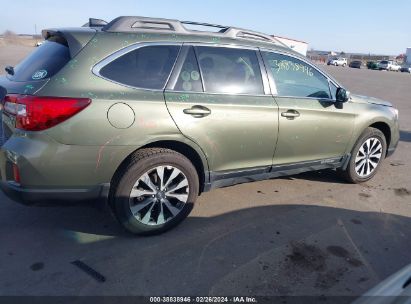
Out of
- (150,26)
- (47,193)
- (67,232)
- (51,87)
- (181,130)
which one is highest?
(150,26)

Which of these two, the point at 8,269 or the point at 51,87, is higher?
the point at 51,87

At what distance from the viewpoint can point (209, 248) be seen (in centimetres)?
329

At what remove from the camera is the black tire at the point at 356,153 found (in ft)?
15.9

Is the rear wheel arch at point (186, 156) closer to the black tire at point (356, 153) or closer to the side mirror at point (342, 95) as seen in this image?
the side mirror at point (342, 95)

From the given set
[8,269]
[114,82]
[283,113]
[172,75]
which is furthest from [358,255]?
[8,269]

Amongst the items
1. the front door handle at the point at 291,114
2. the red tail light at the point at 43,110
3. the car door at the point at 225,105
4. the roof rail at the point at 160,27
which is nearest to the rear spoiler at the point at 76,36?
the roof rail at the point at 160,27

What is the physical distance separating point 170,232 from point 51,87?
5.43 feet

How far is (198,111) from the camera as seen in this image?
3.38m

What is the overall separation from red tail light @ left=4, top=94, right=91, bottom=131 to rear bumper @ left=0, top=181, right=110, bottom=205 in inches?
19.4

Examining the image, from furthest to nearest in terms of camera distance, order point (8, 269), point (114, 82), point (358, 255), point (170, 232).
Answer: point (170, 232) → point (358, 255) → point (114, 82) → point (8, 269)

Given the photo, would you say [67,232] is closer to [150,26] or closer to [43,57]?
[43,57]

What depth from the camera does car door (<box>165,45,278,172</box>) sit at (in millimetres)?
3361

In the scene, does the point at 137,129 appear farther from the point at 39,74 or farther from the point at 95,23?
the point at 95,23

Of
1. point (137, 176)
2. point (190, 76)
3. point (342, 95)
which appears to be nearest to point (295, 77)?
point (342, 95)
